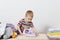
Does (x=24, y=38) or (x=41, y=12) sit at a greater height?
(x=41, y=12)

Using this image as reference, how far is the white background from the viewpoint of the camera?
1259 millimetres

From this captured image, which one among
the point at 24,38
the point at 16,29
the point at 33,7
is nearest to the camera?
the point at 24,38

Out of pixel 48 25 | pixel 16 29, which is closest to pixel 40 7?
pixel 48 25

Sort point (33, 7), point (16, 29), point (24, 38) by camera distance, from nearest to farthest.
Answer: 1. point (24, 38)
2. point (16, 29)
3. point (33, 7)

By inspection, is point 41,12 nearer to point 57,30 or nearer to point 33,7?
point 33,7

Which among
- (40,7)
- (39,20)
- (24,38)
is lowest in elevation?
(24,38)

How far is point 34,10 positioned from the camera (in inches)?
49.6

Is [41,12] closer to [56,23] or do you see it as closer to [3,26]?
[56,23]

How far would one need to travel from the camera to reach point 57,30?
1.20m

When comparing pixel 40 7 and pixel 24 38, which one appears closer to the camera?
pixel 24 38

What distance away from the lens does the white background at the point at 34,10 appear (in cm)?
126

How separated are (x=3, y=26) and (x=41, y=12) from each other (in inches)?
15.3

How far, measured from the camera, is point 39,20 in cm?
127

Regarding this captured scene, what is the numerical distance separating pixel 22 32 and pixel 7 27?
0.12 m
